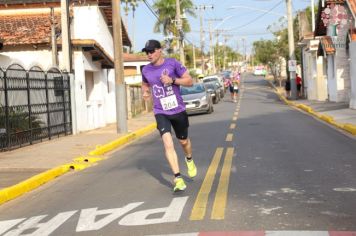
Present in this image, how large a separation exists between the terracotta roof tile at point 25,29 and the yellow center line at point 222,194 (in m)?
13.0

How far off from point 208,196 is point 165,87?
1555 mm

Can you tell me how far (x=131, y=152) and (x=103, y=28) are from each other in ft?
44.8

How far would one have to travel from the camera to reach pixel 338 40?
28156 mm

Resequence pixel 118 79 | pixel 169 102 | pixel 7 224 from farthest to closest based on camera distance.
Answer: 1. pixel 118 79
2. pixel 169 102
3. pixel 7 224

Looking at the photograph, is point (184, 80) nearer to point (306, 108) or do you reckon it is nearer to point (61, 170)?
point (61, 170)

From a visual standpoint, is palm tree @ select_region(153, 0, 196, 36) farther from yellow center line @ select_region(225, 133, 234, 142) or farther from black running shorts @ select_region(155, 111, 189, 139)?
black running shorts @ select_region(155, 111, 189, 139)

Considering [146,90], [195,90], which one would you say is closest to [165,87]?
[146,90]

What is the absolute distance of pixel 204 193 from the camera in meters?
7.70

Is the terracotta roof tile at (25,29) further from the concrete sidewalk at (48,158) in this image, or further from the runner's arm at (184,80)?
the runner's arm at (184,80)

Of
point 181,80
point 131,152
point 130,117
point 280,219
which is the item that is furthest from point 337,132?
point 130,117

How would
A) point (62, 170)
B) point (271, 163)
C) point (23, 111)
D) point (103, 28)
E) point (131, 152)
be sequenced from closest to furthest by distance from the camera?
point (271, 163)
point (62, 170)
point (131, 152)
point (23, 111)
point (103, 28)

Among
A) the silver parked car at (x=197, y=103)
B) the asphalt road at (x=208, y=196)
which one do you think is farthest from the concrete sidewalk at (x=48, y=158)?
the silver parked car at (x=197, y=103)

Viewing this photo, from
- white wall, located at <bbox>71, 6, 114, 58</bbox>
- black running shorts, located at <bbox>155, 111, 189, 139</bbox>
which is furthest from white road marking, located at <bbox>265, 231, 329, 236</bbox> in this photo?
white wall, located at <bbox>71, 6, 114, 58</bbox>

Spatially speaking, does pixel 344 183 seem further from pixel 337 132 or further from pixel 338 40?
pixel 338 40
